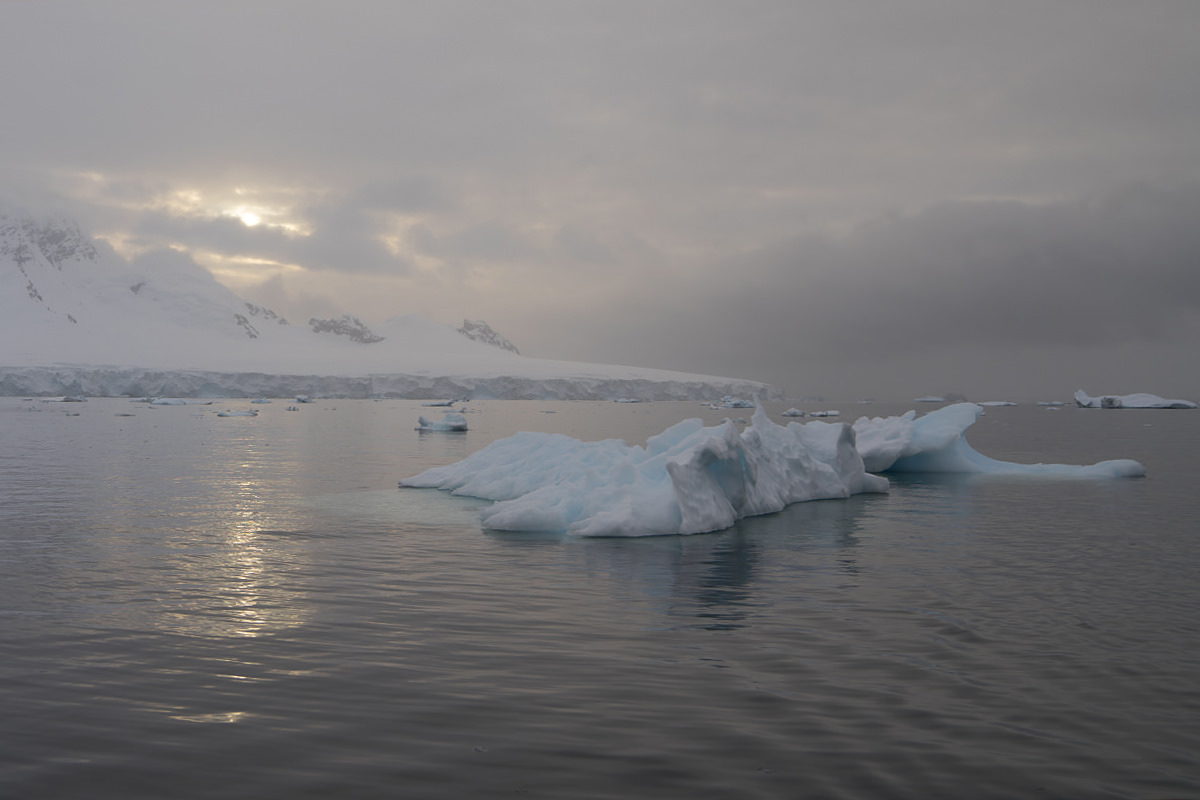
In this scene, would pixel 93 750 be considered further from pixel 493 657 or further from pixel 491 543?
pixel 491 543

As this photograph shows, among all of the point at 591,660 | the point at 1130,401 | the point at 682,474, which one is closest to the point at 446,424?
the point at 682,474

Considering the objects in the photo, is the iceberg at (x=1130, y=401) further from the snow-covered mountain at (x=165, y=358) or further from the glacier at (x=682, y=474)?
the glacier at (x=682, y=474)

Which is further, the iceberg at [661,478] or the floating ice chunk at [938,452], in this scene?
the floating ice chunk at [938,452]

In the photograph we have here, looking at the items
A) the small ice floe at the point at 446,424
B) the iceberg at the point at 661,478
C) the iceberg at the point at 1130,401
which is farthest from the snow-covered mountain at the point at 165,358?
the iceberg at the point at 661,478

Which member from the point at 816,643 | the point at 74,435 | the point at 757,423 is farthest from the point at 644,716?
the point at 74,435

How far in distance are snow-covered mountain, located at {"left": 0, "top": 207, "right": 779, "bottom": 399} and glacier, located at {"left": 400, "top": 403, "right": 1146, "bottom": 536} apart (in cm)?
11182

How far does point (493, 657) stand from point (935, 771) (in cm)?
421

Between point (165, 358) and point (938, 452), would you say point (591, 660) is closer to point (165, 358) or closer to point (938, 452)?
point (938, 452)

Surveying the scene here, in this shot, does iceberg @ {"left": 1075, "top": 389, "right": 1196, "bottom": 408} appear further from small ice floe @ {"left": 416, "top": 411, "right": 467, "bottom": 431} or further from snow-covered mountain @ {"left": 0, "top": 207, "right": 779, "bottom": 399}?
small ice floe @ {"left": 416, "top": 411, "right": 467, "bottom": 431}

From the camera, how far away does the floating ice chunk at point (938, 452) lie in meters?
28.6

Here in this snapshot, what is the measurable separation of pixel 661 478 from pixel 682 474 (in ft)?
5.18

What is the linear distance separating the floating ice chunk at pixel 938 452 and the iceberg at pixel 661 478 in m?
4.23

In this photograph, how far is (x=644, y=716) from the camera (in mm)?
6566

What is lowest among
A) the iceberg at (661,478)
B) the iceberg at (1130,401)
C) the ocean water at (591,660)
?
the ocean water at (591,660)
